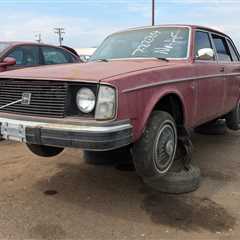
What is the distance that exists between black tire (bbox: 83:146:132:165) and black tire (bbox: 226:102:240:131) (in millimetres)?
2442

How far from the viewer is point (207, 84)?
568 cm

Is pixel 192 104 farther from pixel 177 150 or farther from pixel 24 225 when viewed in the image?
pixel 24 225

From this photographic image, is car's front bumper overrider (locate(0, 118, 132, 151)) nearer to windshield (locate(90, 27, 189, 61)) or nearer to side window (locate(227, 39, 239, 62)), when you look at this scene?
windshield (locate(90, 27, 189, 61))

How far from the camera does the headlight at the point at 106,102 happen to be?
3826 mm

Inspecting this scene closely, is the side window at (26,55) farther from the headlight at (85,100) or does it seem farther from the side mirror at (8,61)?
the headlight at (85,100)

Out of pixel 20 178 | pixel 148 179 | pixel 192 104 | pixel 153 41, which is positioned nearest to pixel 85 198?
pixel 148 179

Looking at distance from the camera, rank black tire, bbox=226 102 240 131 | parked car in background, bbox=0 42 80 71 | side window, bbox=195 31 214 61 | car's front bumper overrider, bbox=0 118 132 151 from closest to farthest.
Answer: car's front bumper overrider, bbox=0 118 132 151
side window, bbox=195 31 214 61
black tire, bbox=226 102 240 131
parked car in background, bbox=0 42 80 71

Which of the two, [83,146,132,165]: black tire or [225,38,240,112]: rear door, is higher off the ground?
[225,38,240,112]: rear door

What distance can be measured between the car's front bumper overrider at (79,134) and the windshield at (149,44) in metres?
1.69

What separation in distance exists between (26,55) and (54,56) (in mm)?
830

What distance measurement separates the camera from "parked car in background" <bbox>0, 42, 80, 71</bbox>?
786 centimetres

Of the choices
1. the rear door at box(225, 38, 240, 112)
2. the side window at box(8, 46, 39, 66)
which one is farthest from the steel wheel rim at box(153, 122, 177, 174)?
the side window at box(8, 46, 39, 66)

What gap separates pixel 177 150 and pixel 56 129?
179 cm

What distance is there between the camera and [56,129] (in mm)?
3887
